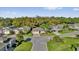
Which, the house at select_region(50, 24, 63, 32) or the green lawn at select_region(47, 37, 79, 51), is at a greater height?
the house at select_region(50, 24, 63, 32)

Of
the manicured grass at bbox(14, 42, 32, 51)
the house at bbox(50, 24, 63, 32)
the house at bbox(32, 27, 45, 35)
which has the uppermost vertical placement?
the house at bbox(50, 24, 63, 32)

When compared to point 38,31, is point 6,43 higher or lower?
lower

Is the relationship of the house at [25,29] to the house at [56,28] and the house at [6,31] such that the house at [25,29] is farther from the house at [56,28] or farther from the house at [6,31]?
the house at [56,28]

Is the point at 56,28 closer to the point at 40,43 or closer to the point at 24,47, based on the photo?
the point at 40,43

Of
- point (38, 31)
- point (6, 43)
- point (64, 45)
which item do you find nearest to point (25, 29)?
point (38, 31)

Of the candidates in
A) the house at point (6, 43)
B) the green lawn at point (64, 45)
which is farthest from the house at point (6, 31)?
the green lawn at point (64, 45)

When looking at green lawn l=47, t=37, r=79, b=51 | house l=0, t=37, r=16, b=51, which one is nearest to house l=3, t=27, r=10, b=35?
house l=0, t=37, r=16, b=51

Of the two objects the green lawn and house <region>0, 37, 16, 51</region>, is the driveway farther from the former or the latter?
house <region>0, 37, 16, 51</region>
